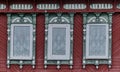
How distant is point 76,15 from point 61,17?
0.61m

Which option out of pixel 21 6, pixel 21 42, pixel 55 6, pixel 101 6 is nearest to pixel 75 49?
pixel 55 6

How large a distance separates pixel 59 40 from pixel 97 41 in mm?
1520

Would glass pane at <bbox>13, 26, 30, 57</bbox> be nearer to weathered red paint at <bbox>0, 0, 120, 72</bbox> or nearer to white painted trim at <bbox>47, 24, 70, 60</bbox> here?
weathered red paint at <bbox>0, 0, 120, 72</bbox>

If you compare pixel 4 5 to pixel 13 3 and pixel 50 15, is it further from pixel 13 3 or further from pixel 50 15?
pixel 50 15

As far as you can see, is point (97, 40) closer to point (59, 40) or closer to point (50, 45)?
point (59, 40)

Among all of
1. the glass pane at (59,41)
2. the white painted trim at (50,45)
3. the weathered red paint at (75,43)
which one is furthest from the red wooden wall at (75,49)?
the glass pane at (59,41)

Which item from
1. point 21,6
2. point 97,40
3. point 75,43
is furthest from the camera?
point 21,6

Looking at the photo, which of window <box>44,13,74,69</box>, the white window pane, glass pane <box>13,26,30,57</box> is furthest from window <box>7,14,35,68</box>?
the white window pane

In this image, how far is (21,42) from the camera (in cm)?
1741

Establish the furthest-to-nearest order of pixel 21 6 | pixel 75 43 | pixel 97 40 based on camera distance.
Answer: pixel 21 6, pixel 75 43, pixel 97 40

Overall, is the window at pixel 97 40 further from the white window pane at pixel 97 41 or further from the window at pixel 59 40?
the window at pixel 59 40

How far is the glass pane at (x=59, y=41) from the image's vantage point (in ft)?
56.7

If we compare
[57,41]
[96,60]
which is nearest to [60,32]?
[57,41]

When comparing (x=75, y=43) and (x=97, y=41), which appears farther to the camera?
(x=75, y=43)
